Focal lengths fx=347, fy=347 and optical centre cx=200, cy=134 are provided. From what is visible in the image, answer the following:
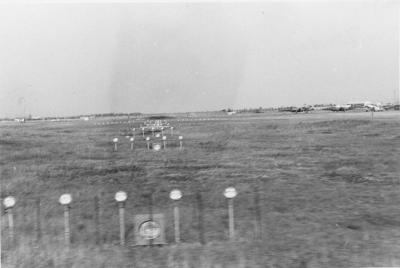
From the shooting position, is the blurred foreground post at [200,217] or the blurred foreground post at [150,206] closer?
the blurred foreground post at [150,206]

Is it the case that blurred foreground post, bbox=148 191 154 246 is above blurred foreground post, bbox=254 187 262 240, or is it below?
above

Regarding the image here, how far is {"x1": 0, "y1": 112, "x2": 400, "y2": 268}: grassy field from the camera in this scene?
212 inches

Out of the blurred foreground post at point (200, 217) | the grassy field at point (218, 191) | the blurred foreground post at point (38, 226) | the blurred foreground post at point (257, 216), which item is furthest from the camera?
the blurred foreground post at point (38, 226)

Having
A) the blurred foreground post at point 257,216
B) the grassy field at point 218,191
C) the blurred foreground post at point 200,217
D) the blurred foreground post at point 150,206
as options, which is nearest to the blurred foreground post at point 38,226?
the grassy field at point 218,191

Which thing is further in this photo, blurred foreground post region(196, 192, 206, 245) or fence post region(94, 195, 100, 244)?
fence post region(94, 195, 100, 244)

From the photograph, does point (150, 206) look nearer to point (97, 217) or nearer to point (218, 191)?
point (97, 217)

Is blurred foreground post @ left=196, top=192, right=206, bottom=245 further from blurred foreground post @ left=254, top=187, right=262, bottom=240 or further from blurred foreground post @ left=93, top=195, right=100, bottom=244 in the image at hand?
blurred foreground post @ left=93, top=195, right=100, bottom=244

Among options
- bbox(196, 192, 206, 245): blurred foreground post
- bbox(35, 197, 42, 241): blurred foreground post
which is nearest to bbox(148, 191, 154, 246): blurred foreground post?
bbox(196, 192, 206, 245): blurred foreground post

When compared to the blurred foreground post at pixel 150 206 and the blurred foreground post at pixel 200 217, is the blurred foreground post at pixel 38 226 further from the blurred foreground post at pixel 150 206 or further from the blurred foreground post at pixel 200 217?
the blurred foreground post at pixel 200 217

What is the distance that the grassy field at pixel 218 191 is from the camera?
539 cm

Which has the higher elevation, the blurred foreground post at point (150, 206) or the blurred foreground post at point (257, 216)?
the blurred foreground post at point (150, 206)

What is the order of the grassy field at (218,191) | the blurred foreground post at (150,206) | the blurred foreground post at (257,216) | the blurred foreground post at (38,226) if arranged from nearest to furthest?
1. the grassy field at (218,191)
2. the blurred foreground post at (150,206)
3. the blurred foreground post at (257,216)
4. the blurred foreground post at (38,226)

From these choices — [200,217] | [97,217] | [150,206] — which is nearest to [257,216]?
[200,217]

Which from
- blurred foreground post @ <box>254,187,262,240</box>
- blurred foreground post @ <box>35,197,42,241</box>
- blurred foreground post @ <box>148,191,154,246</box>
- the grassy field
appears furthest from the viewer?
blurred foreground post @ <box>35,197,42,241</box>
